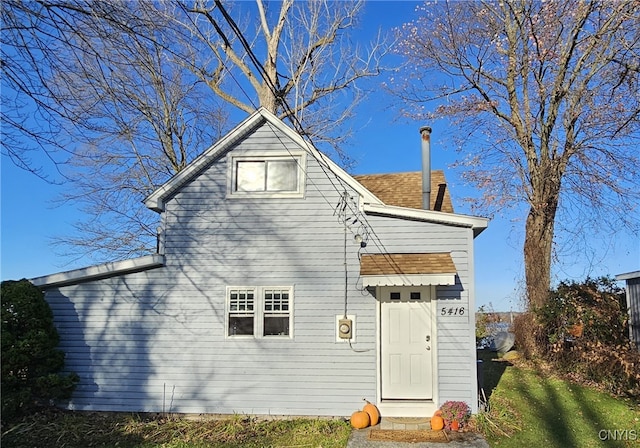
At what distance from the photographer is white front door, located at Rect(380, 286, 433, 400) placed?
8.95 metres

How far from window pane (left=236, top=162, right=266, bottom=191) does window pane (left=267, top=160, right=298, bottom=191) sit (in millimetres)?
150

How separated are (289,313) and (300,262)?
3.32 ft

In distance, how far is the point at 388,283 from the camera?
8641mm

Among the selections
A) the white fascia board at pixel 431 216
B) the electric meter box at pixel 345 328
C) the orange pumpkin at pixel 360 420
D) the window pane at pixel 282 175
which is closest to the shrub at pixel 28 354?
the window pane at pixel 282 175

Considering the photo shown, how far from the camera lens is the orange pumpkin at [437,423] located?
8.14 meters

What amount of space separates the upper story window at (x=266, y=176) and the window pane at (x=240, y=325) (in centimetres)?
247

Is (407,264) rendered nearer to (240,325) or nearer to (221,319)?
(240,325)

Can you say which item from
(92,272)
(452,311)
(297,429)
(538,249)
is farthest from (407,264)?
(538,249)

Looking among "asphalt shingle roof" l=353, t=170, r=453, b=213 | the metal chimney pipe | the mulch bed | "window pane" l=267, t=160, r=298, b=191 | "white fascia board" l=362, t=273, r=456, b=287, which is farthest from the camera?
"asphalt shingle roof" l=353, t=170, r=453, b=213

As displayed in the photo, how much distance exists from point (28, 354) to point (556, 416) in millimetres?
9677

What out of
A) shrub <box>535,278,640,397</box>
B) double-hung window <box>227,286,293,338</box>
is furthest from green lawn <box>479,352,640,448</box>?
double-hung window <box>227,286,293,338</box>

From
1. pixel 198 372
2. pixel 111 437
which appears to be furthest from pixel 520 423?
pixel 111 437

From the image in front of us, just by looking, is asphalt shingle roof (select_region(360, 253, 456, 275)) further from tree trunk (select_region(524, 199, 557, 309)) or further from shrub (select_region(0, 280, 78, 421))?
tree trunk (select_region(524, 199, 557, 309))

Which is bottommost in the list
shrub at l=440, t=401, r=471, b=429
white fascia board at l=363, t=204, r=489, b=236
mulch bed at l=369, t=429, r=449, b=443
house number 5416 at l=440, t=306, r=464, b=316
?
mulch bed at l=369, t=429, r=449, b=443
